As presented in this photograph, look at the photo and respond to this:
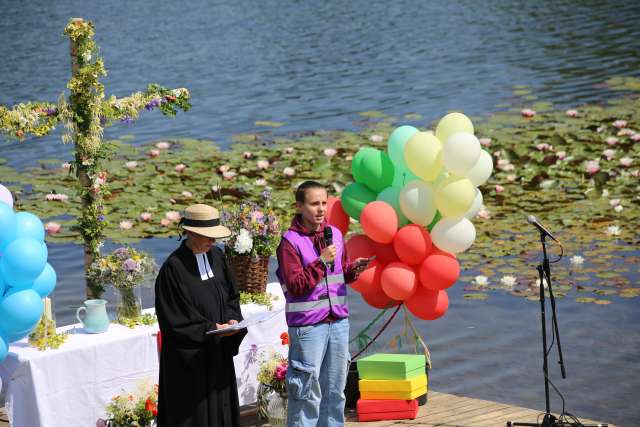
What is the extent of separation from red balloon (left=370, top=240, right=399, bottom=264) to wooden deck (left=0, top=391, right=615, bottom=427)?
0.99m

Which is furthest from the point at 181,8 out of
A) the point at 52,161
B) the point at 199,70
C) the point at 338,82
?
the point at 52,161

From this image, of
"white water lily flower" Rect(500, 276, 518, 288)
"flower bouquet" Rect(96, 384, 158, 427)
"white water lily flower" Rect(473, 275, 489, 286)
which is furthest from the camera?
"white water lily flower" Rect(473, 275, 489, 286)

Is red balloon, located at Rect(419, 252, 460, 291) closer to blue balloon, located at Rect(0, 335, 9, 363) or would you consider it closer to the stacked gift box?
the stacked gift box

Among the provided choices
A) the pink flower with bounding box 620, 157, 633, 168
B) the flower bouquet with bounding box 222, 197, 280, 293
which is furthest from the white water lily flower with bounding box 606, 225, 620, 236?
the flower bouquet with bounding box 222, 197, 280, 293

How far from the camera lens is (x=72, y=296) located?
Answer: 9.66 m

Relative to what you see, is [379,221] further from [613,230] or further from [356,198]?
Result: [613,230]

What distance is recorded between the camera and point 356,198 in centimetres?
677

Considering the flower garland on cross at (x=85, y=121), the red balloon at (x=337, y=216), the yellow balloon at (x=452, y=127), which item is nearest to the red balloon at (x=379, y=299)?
the red balloon at (x=337, y=216)

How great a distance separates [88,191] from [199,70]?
48.4 feet

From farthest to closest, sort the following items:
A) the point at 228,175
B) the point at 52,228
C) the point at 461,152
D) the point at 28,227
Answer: the point at 228,175, the point at 52,228, the point at 461,152, the point at 28,227

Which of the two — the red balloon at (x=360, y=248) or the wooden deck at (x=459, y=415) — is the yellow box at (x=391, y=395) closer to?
the wooden deck at (x=459, y=415)

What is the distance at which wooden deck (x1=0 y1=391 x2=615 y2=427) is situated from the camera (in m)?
6.61

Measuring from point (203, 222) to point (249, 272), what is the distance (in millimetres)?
1552

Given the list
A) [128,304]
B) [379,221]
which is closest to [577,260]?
[379,221]
